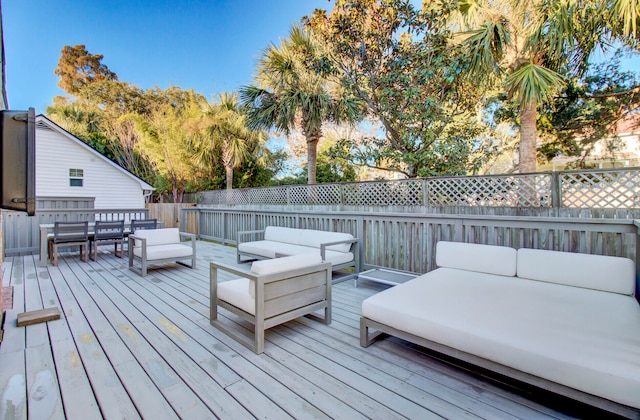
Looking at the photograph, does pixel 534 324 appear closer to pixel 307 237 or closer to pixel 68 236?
pixel 307 237

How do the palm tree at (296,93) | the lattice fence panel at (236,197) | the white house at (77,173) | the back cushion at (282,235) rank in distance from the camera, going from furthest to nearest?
the white house at (77,173)
the lattice fence panel at (236,197)
the palm tree at (296,93)
the back cushion at (282,235)

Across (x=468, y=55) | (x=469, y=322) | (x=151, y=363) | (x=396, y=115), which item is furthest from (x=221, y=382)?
(x=396, y=115)

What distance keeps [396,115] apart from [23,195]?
22.9ft

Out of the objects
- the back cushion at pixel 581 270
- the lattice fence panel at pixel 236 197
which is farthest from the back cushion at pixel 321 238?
the lattice fence panel at pixel 236 197

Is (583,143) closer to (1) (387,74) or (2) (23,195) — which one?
(1) (387,74)

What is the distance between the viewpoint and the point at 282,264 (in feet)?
9.29

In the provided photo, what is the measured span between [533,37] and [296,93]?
4806mm

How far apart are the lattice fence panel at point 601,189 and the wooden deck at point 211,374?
293 cm

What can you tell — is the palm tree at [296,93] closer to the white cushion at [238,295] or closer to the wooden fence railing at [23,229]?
the wooden fence railing at [23,229]

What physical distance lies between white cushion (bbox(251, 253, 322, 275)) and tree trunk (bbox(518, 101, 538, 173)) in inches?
202

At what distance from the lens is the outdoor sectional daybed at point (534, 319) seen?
5.35 ft

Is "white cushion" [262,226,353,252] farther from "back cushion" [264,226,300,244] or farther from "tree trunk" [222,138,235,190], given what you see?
"tree trunk" [222,138,235,190]

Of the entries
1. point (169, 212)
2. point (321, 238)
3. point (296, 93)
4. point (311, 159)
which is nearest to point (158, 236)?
point (321, 238)

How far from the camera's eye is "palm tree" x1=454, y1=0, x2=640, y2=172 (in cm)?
490
